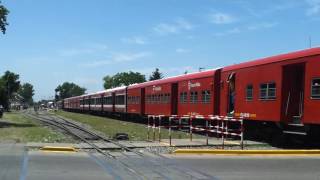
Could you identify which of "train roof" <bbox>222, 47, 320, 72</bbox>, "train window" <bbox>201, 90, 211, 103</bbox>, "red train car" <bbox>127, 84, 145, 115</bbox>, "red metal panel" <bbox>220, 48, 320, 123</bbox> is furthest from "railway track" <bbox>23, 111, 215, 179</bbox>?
"red train car" <bbox>127, 84, 145, 115</bbox>

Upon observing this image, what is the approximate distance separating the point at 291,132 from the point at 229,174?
9546mm

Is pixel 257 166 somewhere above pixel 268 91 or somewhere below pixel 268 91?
below

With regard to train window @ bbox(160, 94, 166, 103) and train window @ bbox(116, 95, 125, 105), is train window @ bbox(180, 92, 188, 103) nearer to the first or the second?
train window @ bbox(160, 94, 166, 103)

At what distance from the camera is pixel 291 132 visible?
23141mm

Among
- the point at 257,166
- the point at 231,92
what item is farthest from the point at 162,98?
the point at 257,166

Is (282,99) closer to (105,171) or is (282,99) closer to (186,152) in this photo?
(186,152)

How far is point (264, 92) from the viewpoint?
967 inches

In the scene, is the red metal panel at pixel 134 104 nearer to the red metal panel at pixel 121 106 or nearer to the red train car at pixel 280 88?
A: the red metal panel at pixel 121 106

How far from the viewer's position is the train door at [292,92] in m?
22.9

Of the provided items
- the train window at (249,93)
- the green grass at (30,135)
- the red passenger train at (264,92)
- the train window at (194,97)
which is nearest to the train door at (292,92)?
the red passenger train at (264,92)

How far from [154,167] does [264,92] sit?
1004 cm

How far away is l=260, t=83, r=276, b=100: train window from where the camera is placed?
23.8 metres

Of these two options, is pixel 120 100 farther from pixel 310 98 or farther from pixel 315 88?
pixel 315 88

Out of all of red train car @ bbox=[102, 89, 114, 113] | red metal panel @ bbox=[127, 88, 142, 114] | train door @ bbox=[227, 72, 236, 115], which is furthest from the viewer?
red train car @ bbox=[102, 89, 114, 113]
